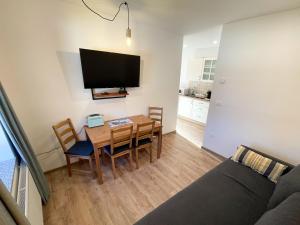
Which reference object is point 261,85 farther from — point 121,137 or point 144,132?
point 121,137

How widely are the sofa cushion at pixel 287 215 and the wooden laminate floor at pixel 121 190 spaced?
1269mm

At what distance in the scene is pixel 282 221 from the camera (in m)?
0.87

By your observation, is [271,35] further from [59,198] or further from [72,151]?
[59,198]

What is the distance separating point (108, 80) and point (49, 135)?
1.32m

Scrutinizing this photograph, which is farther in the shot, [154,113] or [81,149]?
[154,113]

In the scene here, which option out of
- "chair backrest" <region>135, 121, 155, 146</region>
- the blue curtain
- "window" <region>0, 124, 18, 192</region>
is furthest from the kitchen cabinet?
"window" <region>0, 124, 18, 192</region>

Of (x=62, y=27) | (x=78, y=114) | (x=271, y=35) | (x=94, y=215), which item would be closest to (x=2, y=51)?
(x=62, y=27)

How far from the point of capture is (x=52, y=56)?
2.04 metres

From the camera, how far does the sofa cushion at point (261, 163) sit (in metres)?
1.66

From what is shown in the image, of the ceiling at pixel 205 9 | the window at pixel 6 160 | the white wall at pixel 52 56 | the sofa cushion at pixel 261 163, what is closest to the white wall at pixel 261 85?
the ceiling at pixel 205 9

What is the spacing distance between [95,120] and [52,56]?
1153 mm

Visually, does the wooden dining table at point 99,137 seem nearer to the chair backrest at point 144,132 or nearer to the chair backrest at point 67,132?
the chair backrest at point 144,132

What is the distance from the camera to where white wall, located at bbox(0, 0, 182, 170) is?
70.7 inches

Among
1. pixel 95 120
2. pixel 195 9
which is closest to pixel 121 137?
pixel 95 120
